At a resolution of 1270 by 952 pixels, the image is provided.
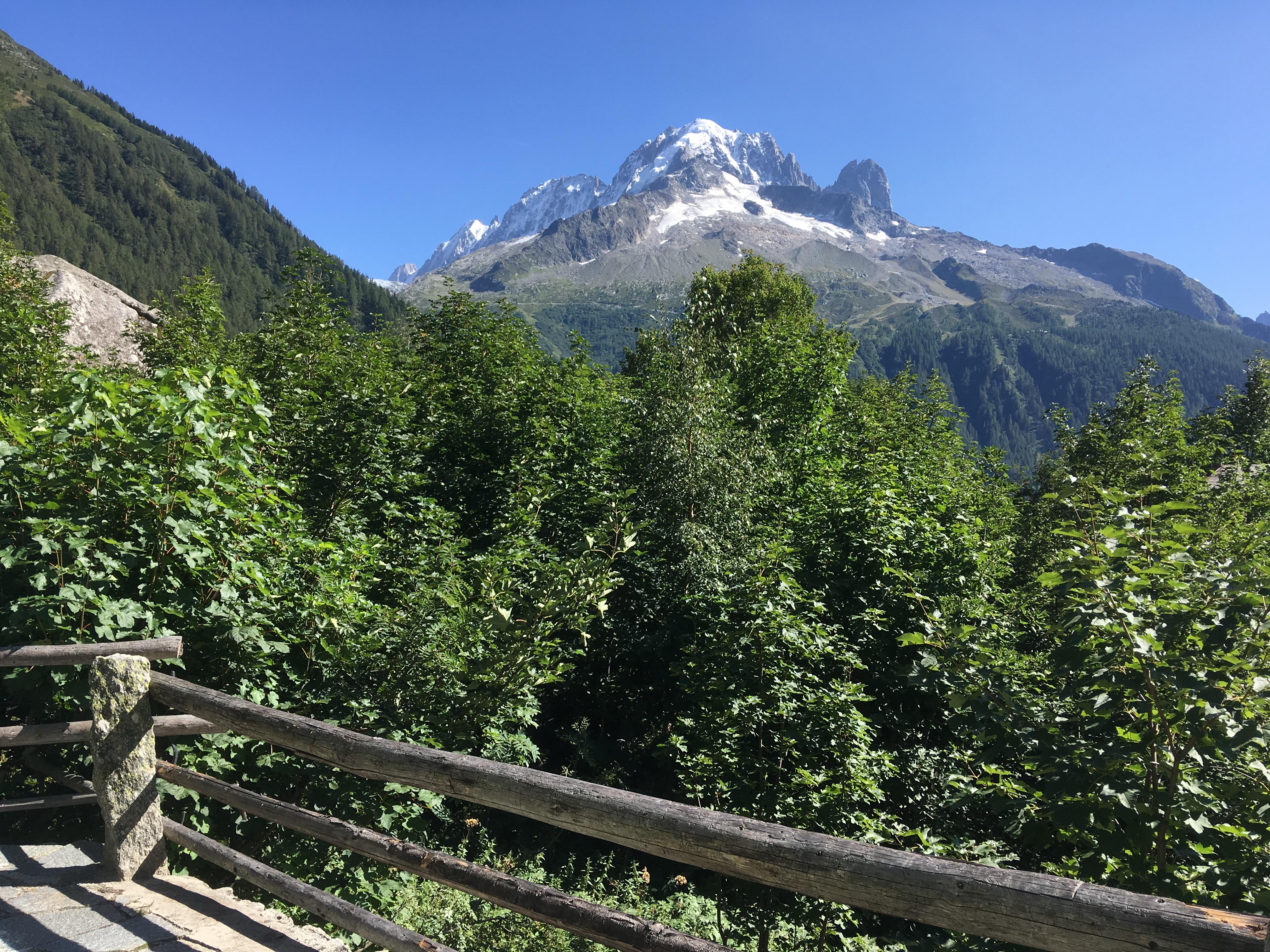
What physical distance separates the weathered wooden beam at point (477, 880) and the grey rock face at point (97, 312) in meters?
12.9

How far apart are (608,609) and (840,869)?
6891mm

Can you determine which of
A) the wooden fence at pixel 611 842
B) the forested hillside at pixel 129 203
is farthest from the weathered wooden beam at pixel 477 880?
the forested hillside at pixel 129 203

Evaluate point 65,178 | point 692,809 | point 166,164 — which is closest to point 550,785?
point 692,809

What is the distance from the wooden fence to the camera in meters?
1.72

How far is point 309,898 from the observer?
326 cm

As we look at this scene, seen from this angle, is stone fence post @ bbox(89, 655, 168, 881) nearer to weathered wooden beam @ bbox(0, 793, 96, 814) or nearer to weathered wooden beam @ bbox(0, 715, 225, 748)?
weathered wooden beam @ bbox(0, 715, 225, 748)

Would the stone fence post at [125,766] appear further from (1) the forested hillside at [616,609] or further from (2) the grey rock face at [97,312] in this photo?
(2) the grey rock face at [97,312]

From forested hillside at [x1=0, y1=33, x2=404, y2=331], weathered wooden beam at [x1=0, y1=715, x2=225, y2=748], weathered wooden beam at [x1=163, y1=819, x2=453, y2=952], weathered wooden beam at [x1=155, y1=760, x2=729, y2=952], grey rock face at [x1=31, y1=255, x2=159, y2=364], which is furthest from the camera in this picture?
forested hillside at [x1=0, y1=33, x2=404, y2=331]

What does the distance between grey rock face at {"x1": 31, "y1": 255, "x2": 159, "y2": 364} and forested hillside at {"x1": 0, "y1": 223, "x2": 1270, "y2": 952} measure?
126 centimetres

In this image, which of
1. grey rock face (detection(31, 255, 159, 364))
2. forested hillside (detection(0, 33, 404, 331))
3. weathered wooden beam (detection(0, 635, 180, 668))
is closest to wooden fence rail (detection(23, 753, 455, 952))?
weathered wooden beam (detection(0, 635, 180, 668))

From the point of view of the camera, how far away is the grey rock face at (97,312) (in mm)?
14117

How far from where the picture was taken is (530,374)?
1217cm

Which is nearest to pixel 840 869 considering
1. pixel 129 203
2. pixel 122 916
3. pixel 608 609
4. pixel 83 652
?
pixel 122 916

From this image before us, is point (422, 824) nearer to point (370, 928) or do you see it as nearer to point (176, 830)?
point (176, 830)
